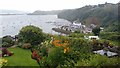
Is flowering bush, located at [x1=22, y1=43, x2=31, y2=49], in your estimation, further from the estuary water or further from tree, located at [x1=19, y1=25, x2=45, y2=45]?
the estuary water

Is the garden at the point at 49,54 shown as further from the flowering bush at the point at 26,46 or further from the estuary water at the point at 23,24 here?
the estuary water at the point at 23,24

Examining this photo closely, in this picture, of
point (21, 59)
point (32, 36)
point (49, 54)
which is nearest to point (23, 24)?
point (32, 36)

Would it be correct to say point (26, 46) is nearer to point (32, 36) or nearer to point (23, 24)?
point (32, 36)

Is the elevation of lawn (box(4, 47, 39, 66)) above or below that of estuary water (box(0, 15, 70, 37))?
above

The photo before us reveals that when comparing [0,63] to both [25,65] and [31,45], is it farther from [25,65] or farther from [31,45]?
[31,45]

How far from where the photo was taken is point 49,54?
20.0 meters

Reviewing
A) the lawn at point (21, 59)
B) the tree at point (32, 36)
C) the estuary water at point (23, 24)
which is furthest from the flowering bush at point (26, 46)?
the estuary water at point (23, 24)

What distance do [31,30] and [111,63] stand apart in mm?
14213

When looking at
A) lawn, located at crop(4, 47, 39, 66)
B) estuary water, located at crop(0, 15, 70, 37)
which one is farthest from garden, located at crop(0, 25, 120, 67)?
estuary water, located at crop(0, 15, 70, 37)

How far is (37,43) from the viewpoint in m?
28.8

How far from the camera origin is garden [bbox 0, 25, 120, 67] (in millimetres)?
18066

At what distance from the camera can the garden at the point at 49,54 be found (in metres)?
18.1

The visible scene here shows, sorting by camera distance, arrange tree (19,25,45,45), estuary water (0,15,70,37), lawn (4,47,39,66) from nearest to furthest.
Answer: lawn (4,47,39,66)
tree (19,25,45,45)
estuary water (0,15,70,37)

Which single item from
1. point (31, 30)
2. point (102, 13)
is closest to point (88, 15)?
point (102, 13)
